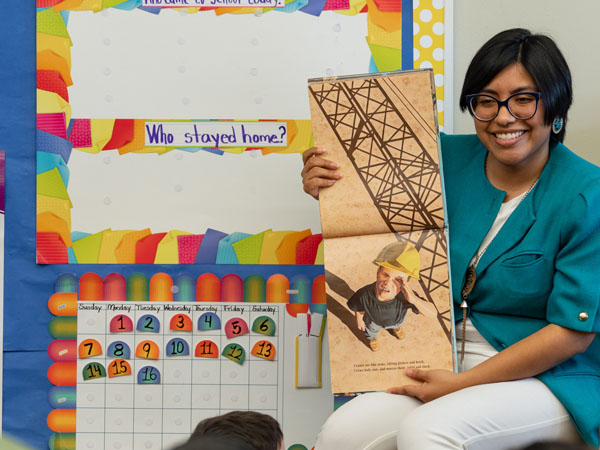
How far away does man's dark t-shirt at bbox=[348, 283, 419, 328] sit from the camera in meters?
1.28

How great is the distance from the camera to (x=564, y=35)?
155 cm

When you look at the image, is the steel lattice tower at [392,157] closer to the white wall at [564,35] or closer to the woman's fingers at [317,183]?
the woman's fingers at [317,183]

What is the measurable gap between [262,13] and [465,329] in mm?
876

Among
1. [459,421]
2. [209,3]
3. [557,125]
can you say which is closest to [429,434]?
[459,421]

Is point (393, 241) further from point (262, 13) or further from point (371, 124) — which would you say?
point (262, 13)

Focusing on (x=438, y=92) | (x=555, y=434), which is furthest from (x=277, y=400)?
(x=438, y=92)

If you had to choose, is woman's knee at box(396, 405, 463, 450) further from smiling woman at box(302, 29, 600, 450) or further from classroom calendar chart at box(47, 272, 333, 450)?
classroom calendar chart at box(47, 272, 333, 450)

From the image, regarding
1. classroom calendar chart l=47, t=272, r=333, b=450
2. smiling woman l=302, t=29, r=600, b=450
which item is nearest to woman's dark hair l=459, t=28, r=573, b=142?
smiling woman l=302, t=29, r=600, b=450

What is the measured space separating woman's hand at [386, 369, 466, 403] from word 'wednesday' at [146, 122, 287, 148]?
0.69 m

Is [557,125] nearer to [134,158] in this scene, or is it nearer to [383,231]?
[383,231]

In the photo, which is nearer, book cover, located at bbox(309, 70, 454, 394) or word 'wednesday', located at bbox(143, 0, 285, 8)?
book cover, located at bbox(309, 70, 454, 394)

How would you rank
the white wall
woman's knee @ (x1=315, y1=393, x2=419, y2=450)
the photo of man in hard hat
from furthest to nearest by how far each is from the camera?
the white wall → the photo of man in hard hat → woman's knee @ (x1=315, y1=393, x2=419, y2=450)

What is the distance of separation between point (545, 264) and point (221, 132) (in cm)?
82

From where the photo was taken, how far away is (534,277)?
121cm
